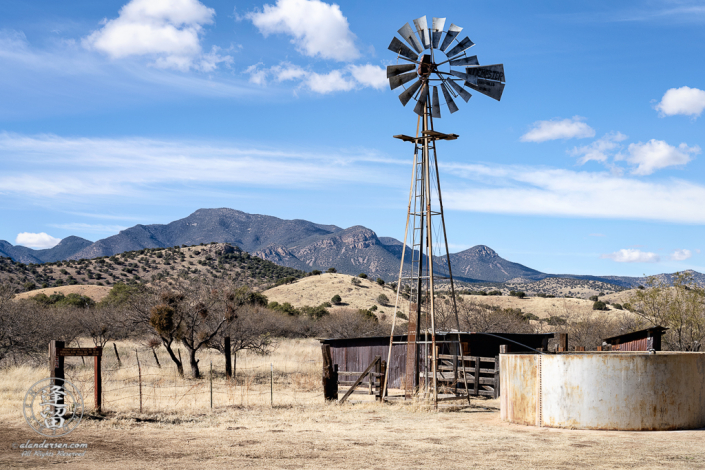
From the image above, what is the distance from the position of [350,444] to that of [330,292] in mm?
70071

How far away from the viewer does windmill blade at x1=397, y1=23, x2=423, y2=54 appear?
69.2 ft

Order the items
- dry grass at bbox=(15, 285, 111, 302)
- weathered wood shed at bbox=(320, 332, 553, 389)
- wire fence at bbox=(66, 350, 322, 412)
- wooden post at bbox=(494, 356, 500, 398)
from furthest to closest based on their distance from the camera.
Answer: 1. dry grass at bbox=(15, 285, 111, 302)
2. weathered wood shed at bbox=(320, 332, 553, 389)
3. wooden post at bbox=(494, 356, 500, 398)
4. wire fence at bbox=(66, 350, 322, 412)

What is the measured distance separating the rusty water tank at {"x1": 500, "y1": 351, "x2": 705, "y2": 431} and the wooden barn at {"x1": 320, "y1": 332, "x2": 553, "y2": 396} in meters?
4.94

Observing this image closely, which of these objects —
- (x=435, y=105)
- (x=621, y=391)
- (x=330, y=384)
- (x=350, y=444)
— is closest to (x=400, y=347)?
(x=330, y=384)

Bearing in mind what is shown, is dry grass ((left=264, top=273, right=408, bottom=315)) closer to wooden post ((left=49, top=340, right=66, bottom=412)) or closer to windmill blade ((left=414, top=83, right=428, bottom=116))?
windmill blade ((left=414, top=83, right=428, bottom=116))

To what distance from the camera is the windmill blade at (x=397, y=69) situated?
21.4m

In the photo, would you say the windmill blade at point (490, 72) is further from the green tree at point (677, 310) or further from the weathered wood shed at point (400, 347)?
the green tree at point (677, 310)

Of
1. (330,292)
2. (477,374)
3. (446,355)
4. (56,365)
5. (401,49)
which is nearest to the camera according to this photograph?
(56,365)

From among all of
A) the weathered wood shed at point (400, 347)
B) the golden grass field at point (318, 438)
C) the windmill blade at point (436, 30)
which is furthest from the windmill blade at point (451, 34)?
the golden grass field at point (318, 438)

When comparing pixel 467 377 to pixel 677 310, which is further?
pixel 677 310

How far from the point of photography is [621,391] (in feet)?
48.3

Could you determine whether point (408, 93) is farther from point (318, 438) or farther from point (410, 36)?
point (318, 438)

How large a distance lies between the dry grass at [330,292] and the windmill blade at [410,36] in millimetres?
54107

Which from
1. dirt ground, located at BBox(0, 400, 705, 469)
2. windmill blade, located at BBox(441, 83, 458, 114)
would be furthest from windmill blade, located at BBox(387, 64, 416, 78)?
dirt ground, located at BBox(0, 400, 705, 469)
